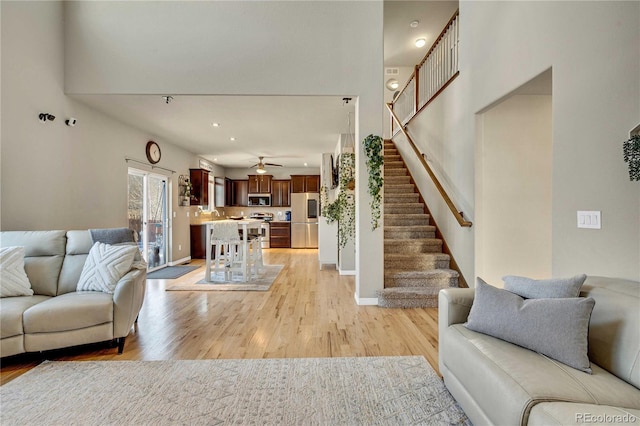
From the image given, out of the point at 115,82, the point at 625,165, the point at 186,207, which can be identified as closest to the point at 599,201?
the point at 625,165

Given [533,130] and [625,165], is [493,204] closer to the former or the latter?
[533,130]

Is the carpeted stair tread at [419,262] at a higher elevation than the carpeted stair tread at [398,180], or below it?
below

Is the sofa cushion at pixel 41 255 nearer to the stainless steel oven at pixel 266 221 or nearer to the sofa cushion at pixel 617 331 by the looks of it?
the sofa cushion at pixel 617 331

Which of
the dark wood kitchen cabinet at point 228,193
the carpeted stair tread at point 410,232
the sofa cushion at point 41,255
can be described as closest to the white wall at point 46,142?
the sofa cushion at point 41,255

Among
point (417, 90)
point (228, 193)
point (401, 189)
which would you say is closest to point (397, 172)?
point (401, 189)

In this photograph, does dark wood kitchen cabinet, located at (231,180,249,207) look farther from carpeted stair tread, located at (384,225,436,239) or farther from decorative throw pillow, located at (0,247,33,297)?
decorative throw pillow, located at (0,247,33,297)

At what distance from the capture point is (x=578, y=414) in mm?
1150

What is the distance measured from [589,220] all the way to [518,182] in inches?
61.5

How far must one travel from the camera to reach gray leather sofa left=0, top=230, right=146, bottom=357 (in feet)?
7.99

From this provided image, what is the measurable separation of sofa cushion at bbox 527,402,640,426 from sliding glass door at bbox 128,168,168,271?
5.92 m

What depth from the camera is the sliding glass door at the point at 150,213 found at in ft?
18.5

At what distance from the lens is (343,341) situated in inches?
114

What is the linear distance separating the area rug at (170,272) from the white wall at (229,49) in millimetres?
3096

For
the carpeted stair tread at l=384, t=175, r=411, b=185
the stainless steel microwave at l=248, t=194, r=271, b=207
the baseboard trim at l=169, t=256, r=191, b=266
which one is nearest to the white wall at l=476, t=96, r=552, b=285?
the carpeted stair tread at l=384, t=175, r=411, b=185
